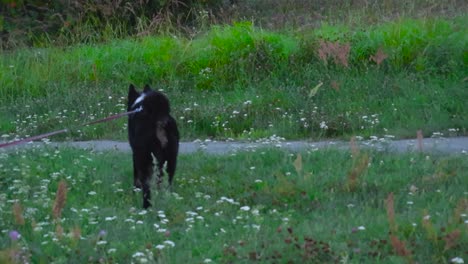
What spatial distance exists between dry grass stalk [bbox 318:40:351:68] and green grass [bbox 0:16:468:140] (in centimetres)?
7

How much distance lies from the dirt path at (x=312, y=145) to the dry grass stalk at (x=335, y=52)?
261 centimetres

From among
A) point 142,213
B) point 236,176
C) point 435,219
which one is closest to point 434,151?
point 236,176

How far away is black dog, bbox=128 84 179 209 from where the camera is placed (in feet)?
24.3

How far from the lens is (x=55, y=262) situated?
18.7 feet

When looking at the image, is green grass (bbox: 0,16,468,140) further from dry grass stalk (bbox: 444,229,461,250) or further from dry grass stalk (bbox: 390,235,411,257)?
dry grass stalk (bbox: 390,235,411,257)

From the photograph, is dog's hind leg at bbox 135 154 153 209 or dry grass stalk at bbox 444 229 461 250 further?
dog's hind leg at bbox 135 154 153 209

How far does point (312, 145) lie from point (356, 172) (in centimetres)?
248

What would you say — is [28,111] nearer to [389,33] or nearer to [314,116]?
[314,116]

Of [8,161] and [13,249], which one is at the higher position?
[13,249]

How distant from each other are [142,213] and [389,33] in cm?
750

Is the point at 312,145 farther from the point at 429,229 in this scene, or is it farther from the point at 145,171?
the point at 429,229

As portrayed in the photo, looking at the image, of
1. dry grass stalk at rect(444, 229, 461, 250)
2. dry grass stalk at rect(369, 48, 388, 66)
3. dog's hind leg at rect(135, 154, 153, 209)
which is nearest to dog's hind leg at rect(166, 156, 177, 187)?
dog's hind leg at rect(135, 154, 153, 209)

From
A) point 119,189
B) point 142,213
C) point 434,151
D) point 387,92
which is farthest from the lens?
point 387,92

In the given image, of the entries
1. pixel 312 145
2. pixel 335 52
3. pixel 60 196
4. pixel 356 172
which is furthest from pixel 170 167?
pixel 335 52
